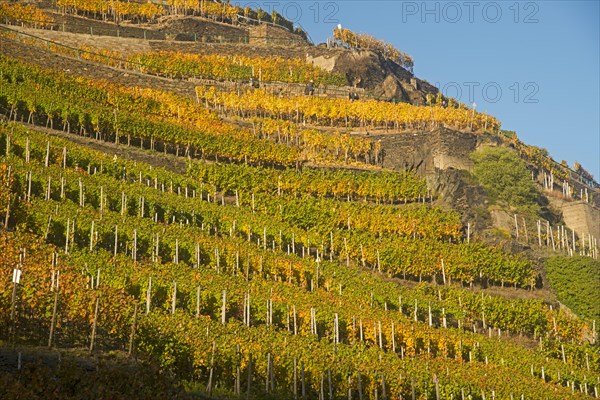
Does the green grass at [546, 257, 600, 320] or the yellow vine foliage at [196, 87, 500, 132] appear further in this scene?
the yellow vine foliage at [196, 87, 500, 132]

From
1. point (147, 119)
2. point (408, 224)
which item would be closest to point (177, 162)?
point (147, 119)

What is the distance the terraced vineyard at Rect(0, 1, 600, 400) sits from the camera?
27.3 meters

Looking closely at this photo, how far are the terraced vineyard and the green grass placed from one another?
2.79 ft

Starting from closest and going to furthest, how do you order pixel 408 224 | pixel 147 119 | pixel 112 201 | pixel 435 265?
pixel 112 201, pixel 435 265, pixel 408 224, pixel 147 119

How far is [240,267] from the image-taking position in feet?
136

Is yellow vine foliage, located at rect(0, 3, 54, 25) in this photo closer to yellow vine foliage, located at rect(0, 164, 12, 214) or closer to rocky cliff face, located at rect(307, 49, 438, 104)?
rocky cliff face, located at rect(307, 49, 438, 104)

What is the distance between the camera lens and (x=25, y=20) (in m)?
77.5

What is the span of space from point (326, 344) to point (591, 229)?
35166 mm

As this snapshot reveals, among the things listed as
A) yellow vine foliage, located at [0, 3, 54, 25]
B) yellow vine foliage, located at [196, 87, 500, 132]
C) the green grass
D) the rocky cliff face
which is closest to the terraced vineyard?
yellow vine foliage, located at [196, 87, 500, 132]

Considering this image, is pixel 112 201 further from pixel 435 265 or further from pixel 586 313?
pixel 586 313

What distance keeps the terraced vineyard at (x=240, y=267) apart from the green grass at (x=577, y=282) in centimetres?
85

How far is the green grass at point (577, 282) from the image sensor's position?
48531 millimetres

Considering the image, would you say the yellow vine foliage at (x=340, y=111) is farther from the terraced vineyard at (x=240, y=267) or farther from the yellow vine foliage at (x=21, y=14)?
the yellow vine foliage at (x=21, y=14)

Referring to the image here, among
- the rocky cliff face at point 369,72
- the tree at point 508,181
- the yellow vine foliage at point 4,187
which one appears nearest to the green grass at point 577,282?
the tree at point 508,181
